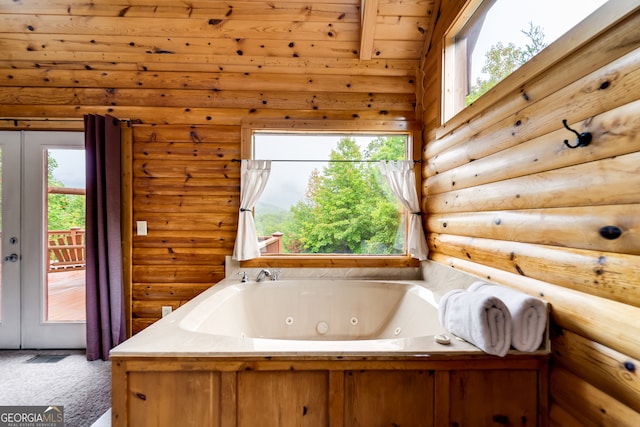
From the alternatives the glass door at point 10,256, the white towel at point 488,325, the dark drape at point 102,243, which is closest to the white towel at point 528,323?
the white towel at point 488,325

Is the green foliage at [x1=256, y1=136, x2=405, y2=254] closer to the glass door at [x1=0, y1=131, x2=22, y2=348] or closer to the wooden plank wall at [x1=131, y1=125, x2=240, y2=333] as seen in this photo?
the wooden plank wall at [x1=131, y1=125, x2=240, y2=333]

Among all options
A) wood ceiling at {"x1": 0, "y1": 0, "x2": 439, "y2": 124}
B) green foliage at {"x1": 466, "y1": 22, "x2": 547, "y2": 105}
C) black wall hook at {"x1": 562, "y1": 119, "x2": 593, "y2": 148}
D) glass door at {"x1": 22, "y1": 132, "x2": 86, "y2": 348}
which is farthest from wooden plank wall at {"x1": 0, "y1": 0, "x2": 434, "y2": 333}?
black wall hook at {"x1": 562, "y1": 119, "x2": 593, "y2": 148}

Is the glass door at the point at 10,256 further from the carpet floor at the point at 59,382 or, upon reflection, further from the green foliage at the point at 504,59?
the green foliage at the point at 504,59

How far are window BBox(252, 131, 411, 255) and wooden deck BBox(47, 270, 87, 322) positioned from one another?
A: 5.30ft

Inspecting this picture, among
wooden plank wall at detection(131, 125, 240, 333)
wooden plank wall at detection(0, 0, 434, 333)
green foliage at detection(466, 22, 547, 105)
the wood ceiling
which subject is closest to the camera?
green foliage at detection(466, 22, 547, 105)

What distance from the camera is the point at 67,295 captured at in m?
2.46

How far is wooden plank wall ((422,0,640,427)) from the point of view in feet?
2.64

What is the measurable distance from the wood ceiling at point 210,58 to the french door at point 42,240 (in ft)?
1.03

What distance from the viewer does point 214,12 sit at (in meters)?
2.20

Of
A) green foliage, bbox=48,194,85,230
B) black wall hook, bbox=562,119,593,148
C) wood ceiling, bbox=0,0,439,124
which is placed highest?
wood ceiling, bbox=0,0,439,124

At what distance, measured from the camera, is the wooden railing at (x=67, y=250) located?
246 cm

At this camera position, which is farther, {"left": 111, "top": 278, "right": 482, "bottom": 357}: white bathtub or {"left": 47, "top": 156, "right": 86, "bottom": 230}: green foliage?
{"left": 47, "top": 156, "right": 86, "bottom": 230}: green foliage

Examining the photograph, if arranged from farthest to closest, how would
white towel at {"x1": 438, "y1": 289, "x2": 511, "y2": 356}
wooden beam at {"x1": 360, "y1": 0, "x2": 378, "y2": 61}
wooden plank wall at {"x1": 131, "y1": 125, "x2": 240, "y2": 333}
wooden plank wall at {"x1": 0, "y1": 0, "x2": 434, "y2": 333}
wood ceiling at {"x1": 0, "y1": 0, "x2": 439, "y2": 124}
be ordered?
wooden plank wall at {"x1": 131, "y1": 125, "x2": 240, "y2": 333}, wooden plank wall at {"x1": 0, "y1": 0, "x2": 434, "y2": 333}, wood ceiling at {"x1": 0, "y1": 0, "x2": 439, "y2": 124}, wooden beam at {"x1": 360, "y1": 0, "x2": 378, "y2": 61}, white towel at {"x1": 438, "y1": 289, "x2": 511, "y2": 356}

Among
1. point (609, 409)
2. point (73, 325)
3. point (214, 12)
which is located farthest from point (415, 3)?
point (73, 325)
